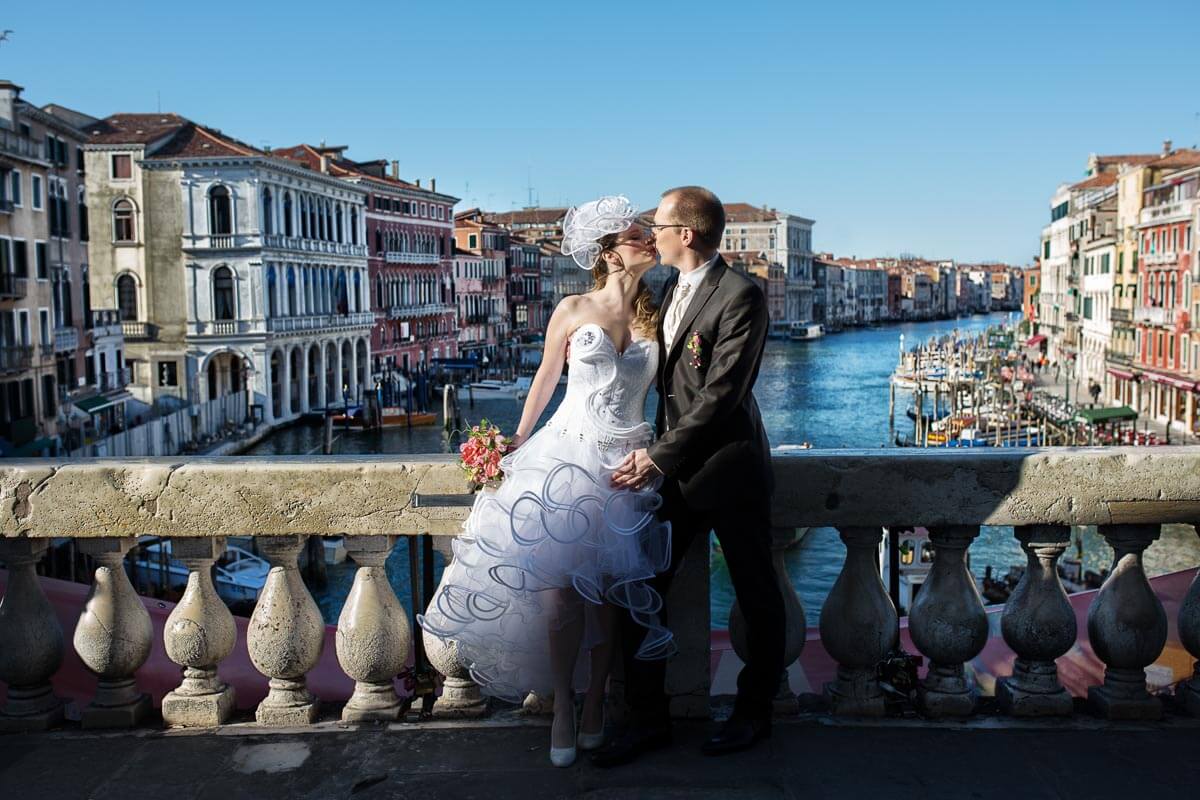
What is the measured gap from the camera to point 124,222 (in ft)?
118

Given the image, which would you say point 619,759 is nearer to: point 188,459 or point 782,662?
point 782,662

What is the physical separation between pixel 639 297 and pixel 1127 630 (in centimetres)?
135

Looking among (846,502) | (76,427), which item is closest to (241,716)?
(846,502)

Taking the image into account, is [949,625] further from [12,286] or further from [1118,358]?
[1118,358]

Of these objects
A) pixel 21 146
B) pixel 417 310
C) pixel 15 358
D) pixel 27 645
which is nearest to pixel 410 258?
pixel 417 310

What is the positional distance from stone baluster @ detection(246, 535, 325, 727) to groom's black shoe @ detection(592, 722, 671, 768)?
27.8 inches

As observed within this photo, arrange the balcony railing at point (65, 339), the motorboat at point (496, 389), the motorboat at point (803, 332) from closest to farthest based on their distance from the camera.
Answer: the balcony railing at point (65, 339), the motorboat at point (496, 389), the motorboat at point (803, 332)

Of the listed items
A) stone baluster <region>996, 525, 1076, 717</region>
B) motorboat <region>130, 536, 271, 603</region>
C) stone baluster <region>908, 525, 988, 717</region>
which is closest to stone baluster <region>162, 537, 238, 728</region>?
stone baluster <region>908, 525, 988, 717</region>

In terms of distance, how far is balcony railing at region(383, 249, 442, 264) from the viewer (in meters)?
48.8

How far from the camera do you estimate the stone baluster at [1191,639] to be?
2.77 meters

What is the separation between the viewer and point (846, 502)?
2842 millimetres

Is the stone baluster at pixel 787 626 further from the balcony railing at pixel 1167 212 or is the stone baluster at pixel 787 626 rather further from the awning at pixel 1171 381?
the balcony railing at pixel 1167 212

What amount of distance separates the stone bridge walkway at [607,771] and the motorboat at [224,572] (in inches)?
527

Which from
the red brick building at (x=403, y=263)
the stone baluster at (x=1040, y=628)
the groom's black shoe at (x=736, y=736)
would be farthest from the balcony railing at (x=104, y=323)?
the stone baluster at (x=1040, y=628)
